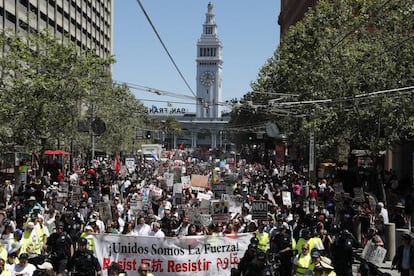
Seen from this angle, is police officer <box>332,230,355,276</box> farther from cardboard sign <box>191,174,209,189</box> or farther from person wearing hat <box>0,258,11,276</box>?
cardboard sign <box>191,174,209,189</box>

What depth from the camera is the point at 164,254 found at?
41.3ft

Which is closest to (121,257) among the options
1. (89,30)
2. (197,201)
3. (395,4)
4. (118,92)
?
(197,201)

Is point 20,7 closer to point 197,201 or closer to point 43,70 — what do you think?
point 43,70

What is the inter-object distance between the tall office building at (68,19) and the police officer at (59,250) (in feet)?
94.6

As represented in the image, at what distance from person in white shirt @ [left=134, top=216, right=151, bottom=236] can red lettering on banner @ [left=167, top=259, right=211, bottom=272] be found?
148 cm

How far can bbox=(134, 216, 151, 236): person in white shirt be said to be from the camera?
13907 mm

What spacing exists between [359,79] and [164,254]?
1587 centimetres

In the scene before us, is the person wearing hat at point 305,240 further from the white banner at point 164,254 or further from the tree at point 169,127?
the tree at point 169,127

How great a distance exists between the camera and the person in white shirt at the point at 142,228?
13907 millimetres

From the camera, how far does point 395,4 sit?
2822 cm

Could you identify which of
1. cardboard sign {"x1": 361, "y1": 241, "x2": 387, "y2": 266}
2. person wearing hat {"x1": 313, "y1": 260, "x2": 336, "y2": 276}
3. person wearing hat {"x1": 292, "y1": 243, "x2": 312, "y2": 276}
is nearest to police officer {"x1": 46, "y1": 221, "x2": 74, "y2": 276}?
person wearing hat {"x1": 292, "y1": 243, "x2": 312, "y2": 276}

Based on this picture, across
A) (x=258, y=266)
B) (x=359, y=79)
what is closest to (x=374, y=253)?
(x=258, y=266)

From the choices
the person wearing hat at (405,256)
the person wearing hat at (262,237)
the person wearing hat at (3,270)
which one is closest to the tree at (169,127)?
the person wearing hat at (262,237)

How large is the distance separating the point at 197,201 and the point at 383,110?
776cm
